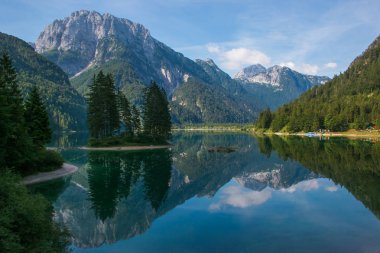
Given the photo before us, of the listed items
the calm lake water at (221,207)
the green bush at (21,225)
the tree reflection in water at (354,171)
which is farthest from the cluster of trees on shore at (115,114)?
the green bush at (21,225)

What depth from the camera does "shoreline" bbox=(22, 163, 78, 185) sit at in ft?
168

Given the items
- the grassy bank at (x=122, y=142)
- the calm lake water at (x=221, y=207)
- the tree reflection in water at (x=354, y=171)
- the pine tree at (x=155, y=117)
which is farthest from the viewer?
the pine tree at (x=155, y=117)

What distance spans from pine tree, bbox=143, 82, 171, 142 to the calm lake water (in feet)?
163

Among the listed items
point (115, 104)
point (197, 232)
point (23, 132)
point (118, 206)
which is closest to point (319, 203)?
point (197, 232)

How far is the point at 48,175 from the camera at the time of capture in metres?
57.0

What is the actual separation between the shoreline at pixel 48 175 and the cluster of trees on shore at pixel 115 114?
159 ft

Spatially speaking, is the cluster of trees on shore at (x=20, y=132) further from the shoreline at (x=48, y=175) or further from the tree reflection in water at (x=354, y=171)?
the tree reflection in water at (x=354, y=171)

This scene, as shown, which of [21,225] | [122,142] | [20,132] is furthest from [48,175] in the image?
[122,142]

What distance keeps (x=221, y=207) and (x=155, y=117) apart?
83784 mm

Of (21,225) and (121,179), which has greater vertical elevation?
(21,225)

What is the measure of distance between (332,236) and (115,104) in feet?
328

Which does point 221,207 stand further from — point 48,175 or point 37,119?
point 37,119

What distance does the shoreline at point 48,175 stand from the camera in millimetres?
51106

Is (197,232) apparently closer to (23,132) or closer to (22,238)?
(22,238)
